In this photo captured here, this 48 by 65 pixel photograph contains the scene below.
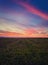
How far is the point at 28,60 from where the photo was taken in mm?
7559

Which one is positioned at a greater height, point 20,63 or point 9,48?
point 9,48

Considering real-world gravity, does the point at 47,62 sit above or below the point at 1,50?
below

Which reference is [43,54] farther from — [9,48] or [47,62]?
[9,48]

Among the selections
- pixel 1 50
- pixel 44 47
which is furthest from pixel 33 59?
pixel 1 50

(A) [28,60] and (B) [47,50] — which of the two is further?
(B) [47,50]

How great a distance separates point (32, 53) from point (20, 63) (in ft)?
3.48

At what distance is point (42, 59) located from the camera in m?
7.74

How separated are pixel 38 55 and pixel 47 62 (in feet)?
2.25

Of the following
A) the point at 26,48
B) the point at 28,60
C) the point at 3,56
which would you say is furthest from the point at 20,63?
the point at 26,48

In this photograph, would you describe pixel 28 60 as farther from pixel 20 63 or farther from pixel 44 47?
pixel 44 47

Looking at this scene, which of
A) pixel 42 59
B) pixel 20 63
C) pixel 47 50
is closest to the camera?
pixel 20 63

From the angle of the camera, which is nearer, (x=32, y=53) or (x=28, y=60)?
A: (x=28, y=60)

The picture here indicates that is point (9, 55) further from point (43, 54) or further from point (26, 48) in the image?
point (43, 54)

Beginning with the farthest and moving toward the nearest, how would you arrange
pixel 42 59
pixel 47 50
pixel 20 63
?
pixel 47 50
pixel 42 59
pixel 20 63
